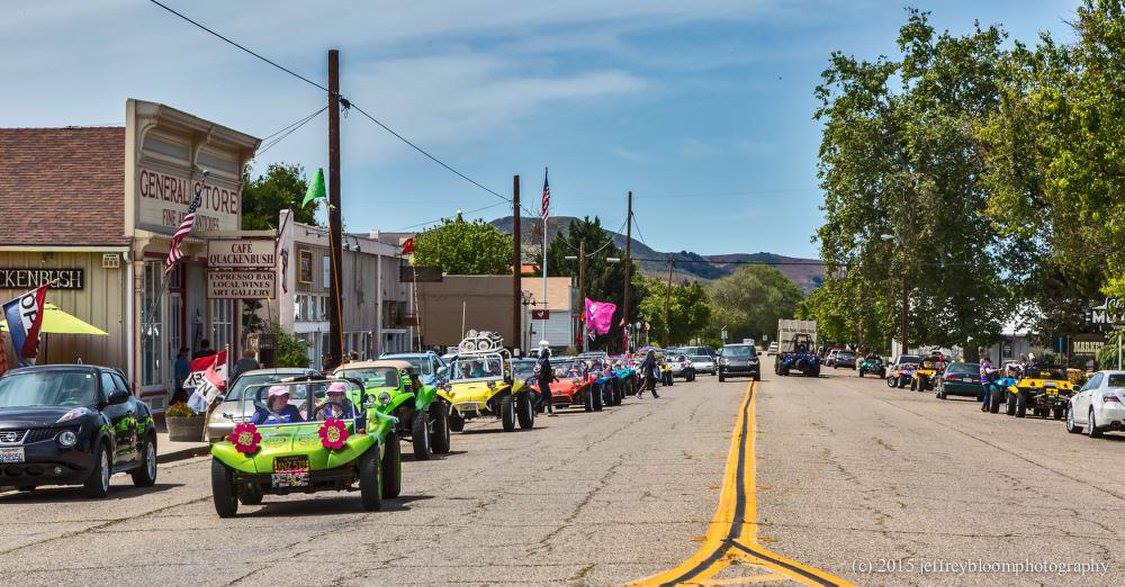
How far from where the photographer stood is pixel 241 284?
1410 inches

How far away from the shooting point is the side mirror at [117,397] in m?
19.0

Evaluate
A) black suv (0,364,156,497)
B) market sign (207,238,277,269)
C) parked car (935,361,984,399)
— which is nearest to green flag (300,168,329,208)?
market sign (207,238,277,269)

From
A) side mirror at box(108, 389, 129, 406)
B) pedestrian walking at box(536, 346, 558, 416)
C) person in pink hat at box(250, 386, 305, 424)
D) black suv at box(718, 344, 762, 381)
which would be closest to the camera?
person in pink hat at box(250, 386, 305, 424)

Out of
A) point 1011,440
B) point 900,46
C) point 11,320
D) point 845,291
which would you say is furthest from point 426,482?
point 845,291

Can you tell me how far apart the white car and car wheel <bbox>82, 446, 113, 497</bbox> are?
21363mm

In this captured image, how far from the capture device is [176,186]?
35.9 meters

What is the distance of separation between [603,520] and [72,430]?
23.7ft

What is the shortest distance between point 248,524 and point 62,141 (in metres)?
24.2

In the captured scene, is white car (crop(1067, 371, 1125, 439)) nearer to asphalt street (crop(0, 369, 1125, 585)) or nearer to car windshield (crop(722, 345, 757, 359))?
asphalt street (crop(0, 369, 1125, 585))

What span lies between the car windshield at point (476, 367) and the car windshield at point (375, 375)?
835 cm

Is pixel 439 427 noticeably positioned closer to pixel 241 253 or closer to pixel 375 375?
pixel 375 375

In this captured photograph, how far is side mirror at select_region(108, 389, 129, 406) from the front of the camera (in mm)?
19031

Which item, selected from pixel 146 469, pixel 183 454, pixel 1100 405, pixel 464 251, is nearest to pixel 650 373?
pixel 1100 405

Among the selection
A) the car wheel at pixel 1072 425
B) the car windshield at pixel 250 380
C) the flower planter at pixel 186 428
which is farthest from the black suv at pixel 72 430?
the car wheel at pixel 1072 425
